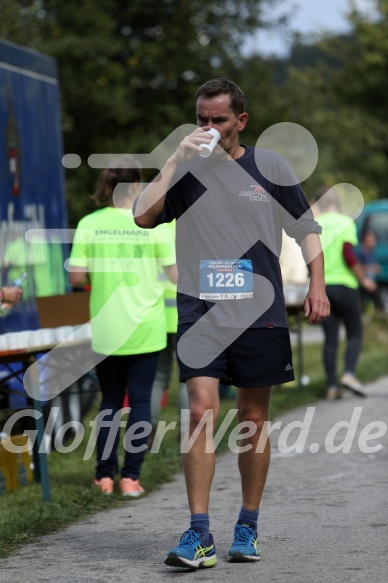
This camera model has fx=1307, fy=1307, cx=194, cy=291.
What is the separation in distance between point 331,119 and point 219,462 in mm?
25766

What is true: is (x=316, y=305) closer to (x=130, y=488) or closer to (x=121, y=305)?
(x=121, y=305)

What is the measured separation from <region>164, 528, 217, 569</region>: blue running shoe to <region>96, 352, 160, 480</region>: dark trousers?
7.14ft

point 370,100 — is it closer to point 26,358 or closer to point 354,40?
point 354,40

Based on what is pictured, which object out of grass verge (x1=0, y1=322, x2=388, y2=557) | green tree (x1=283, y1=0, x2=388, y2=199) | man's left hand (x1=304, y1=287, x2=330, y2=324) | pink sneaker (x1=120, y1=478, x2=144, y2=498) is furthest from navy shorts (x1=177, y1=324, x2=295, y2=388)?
green tree (x1=283, y1=0, x2=388, y2=199)

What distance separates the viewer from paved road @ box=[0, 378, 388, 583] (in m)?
5.19

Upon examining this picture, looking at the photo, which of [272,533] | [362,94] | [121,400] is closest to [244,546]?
[272,533]

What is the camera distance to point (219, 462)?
8.73 m

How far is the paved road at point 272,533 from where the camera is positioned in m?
5.19

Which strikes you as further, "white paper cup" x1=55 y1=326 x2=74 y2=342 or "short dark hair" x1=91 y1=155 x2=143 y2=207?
"short dark hair" x1=91 y1=155 x2=143 y2=207

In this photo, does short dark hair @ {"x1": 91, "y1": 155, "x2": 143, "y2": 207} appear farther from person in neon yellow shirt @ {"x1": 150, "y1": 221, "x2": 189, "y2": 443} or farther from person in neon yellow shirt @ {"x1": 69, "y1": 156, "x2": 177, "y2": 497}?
person in neon yellow shirt @ {"x1": 150, "y1": 221, "x2": 189, "y2": 443}

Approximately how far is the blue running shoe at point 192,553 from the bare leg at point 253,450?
33cm

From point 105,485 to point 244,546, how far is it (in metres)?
2.22

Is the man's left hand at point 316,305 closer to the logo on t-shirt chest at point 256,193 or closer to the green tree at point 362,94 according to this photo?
the logo on t-shirt chest at point 256,193

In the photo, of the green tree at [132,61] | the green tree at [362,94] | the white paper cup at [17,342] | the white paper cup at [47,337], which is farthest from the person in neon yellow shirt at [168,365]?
the green tree at [362,94]
